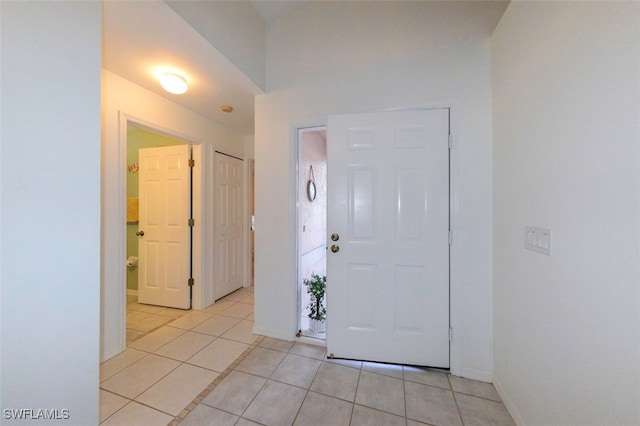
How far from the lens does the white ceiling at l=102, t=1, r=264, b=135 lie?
4.37ft

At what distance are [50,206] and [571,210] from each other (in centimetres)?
203

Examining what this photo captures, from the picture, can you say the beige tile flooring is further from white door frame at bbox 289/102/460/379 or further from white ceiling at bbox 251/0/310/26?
white ceiling at bbox 251/0/310/26

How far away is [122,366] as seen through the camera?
68.4 inches

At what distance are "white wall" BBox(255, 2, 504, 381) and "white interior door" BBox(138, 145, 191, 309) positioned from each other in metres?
1.15

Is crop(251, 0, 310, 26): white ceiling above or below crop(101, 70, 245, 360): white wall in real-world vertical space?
above

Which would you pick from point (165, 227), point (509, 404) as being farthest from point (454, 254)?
point (165, 227)

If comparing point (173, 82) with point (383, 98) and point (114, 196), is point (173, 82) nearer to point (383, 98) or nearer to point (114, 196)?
point (114, 196)

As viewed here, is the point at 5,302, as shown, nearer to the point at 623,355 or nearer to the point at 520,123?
the point at 623,355

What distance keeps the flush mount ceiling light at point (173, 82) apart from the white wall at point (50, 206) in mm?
922

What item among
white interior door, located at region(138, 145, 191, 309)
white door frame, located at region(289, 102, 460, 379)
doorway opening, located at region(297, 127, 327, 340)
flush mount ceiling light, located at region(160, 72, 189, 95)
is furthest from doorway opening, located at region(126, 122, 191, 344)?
white door frame, located at region(289, 102, 460, 379)

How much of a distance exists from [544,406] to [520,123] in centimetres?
144

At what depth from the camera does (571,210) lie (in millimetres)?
947

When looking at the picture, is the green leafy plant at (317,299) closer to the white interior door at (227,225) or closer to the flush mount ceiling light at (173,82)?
the white interior door at (227,225)

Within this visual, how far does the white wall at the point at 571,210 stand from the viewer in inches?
29.2
